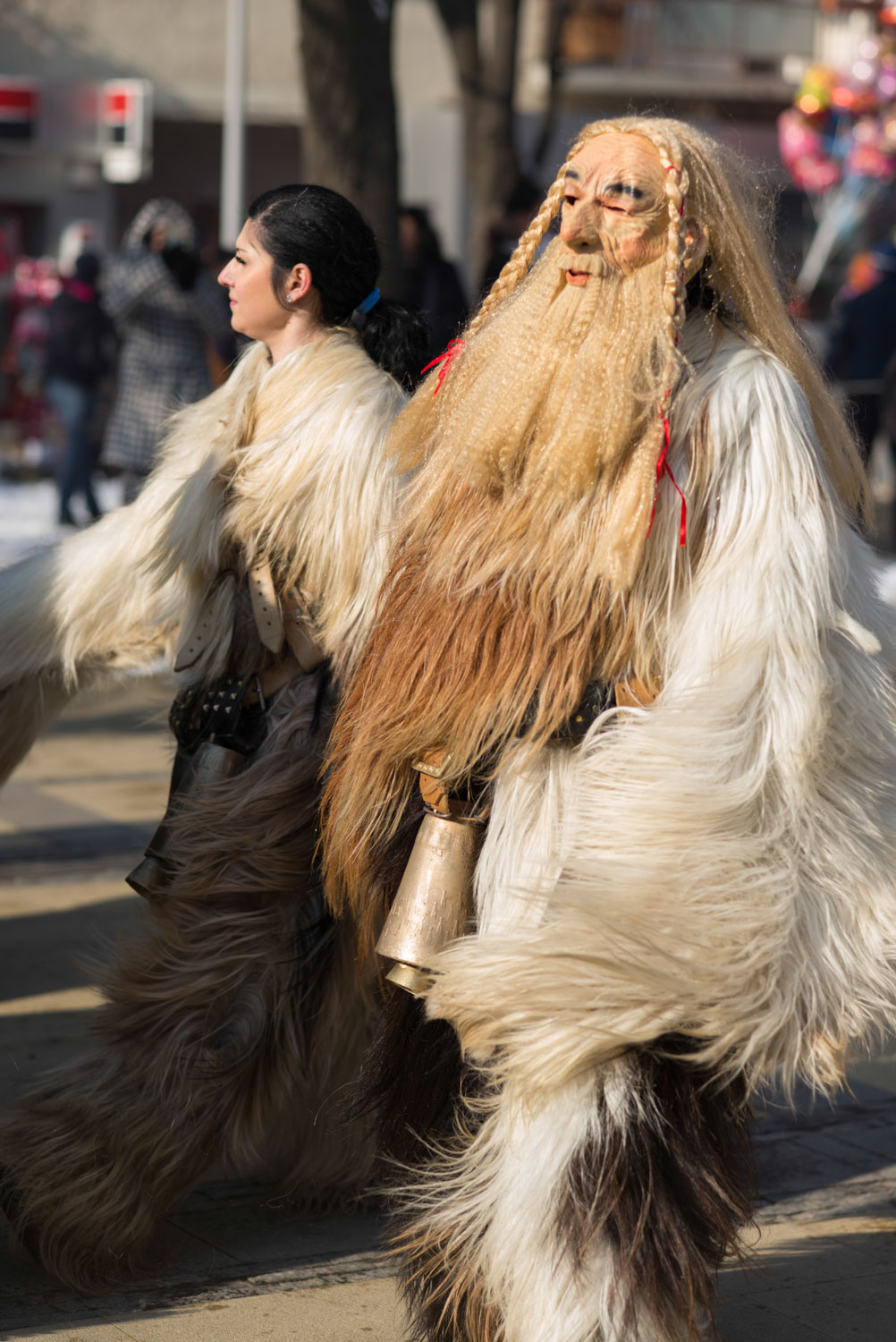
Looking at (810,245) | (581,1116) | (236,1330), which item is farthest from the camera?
(810,245)

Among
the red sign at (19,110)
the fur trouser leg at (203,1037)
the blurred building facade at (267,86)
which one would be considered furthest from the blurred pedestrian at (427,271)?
the red sign at (19,110)

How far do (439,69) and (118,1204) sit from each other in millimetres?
21734

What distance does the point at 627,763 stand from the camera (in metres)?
2.19

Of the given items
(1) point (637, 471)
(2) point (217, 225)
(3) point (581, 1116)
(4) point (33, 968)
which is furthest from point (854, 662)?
(2) point (217, 225)

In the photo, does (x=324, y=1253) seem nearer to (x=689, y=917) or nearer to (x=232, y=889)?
(x=232, y=889)

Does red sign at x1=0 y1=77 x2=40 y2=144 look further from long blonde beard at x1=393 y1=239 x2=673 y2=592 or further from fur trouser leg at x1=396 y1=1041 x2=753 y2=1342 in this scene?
fur trouser leg at x1=396 y1=1041 x2=753 y2=1342

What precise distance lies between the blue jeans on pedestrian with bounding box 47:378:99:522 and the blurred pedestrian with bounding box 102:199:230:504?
8.20 feet

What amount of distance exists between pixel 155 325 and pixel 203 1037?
651cm

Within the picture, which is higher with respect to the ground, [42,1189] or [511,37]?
[511,37]

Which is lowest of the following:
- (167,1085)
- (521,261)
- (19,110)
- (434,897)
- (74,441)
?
(74,441)

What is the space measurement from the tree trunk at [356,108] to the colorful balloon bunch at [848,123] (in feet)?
19.7

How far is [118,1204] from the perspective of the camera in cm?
281

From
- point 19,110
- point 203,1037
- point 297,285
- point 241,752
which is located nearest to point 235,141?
point 19,110

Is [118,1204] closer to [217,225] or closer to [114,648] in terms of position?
[114,648]
